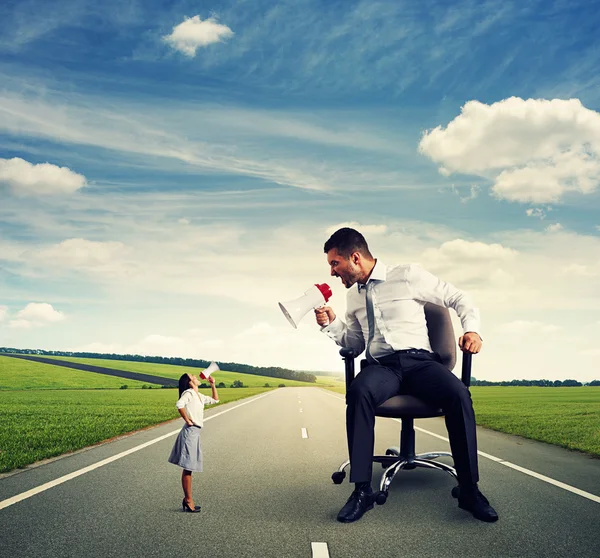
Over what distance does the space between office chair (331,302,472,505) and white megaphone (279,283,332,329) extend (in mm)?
989

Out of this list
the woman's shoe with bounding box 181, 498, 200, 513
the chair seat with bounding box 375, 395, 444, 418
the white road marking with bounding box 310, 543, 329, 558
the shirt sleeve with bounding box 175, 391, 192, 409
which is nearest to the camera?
the white road marking with bounding box 310, 543, 329, 558

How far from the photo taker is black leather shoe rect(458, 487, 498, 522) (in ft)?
14.9

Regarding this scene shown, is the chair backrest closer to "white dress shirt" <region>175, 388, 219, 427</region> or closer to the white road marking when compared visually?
the white road marking

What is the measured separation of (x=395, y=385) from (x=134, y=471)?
347 cm

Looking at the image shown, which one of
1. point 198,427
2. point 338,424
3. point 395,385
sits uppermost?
point 395,385

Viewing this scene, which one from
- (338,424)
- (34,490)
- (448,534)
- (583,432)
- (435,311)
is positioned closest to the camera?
(448,534)

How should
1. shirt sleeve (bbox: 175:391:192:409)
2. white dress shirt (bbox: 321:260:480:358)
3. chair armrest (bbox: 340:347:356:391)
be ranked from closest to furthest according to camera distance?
1. shirt sleeve (bbox: 175:391:192:409)
2. white dress shirt (bbox: 321:260:480:358)
3. chair armrest (bbox: 340:347:356:391)

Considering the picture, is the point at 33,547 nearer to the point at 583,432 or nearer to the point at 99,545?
the point at 99,545

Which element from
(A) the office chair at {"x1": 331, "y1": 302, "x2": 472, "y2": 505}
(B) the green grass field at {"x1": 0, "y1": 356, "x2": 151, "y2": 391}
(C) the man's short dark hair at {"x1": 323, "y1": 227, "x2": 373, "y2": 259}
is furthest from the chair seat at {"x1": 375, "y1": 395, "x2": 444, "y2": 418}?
(B) the green grass field at {"x1": 0, "y1": 356, "x2": 151, "y2": 391}

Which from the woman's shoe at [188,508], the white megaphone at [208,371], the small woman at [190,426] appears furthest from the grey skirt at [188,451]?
the woman's shoe at [188,508]

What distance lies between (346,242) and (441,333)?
1.55 m

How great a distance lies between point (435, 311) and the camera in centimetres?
611

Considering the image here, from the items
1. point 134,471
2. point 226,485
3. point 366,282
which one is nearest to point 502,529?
point 366,282

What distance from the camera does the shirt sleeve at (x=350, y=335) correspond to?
231 inches
